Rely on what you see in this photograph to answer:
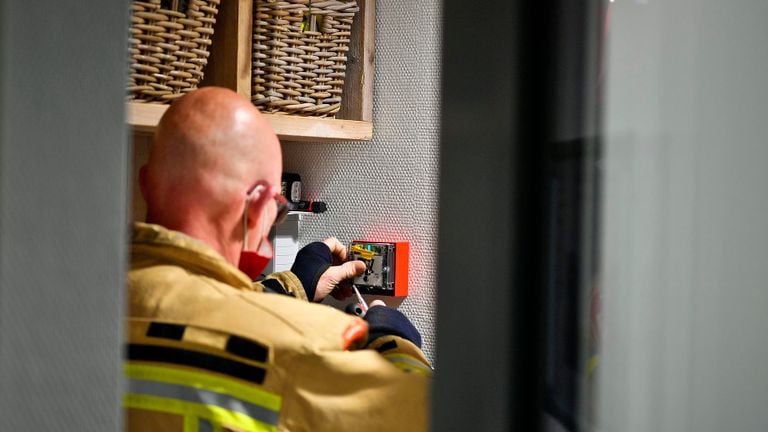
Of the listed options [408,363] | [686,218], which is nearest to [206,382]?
[408,363]

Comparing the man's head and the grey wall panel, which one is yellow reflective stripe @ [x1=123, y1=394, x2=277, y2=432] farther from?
the grey wall panel

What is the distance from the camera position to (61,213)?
0.57 m

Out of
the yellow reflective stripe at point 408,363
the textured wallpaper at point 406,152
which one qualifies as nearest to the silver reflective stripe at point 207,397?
the yellow reflective stripe at point 408,363

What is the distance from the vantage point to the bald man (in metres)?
0.95

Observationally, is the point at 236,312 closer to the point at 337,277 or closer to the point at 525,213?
the point at 525,213

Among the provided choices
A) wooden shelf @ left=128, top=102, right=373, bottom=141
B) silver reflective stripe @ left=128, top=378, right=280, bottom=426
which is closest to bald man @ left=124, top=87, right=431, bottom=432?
silver reflective stripe @ left=128, top=378, right=280, bottom=426

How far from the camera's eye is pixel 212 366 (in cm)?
97

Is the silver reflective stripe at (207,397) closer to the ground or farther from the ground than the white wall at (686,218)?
closer to the ground

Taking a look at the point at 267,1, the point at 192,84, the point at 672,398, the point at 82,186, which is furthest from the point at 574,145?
the point at 267,1

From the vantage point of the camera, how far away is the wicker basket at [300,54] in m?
1.83

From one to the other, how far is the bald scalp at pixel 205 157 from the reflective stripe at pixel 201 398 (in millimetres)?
211

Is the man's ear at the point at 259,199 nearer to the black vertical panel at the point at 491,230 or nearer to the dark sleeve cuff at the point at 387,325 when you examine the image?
the dark sleeve cuff at the point at 387,325

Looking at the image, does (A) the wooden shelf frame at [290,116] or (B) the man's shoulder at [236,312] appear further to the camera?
(A) the wooden shelf frame at [290,116]

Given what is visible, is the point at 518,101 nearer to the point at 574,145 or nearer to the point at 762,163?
the point at 574,145
